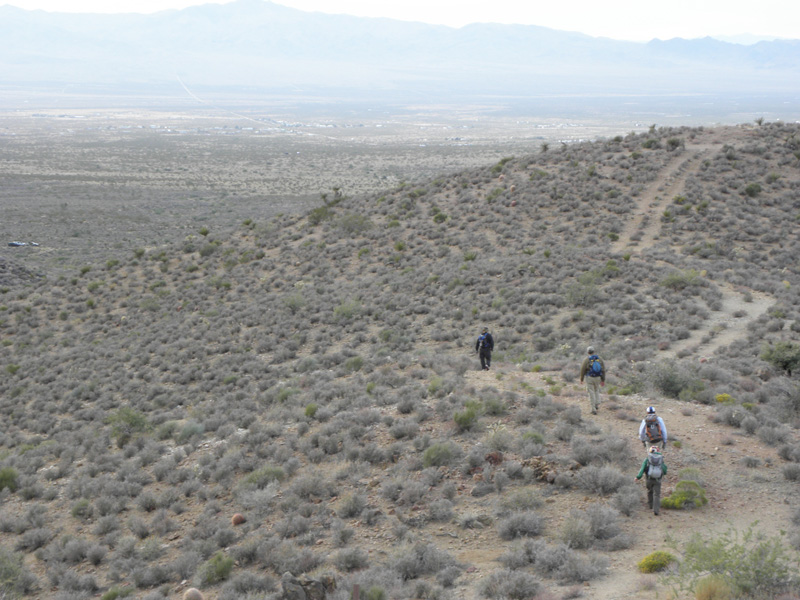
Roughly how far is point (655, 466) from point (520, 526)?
2.14 metres

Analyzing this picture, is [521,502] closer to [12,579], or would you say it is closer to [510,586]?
[510,586]

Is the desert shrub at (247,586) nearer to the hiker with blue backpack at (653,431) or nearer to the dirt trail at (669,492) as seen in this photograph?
the dirt trail at (669,492)

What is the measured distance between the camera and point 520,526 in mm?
9086

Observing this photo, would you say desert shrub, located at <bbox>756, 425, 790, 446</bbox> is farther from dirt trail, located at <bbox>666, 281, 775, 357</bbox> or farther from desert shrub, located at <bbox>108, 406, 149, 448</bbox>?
desert shrub, located at <bbox>108, 406, 149, 448</bbox>

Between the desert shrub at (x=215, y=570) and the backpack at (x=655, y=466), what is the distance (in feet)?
20.4

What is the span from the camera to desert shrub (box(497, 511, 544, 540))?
904 centimetres

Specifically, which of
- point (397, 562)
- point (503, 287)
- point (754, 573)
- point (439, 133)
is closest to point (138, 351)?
point (503, 287)

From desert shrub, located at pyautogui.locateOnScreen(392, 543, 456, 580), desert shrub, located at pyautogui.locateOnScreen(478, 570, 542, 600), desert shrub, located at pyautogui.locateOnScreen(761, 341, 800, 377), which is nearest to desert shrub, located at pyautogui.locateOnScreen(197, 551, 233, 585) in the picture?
desert shrub, located at pyautogui.locateOnScreen(392, 543, 456, 580)

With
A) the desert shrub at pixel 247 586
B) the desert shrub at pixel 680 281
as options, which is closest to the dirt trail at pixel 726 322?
the desert shrub at pixel 680 281

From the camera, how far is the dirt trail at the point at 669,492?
7977mm

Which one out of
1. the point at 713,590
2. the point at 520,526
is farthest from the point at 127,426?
the point at 713,590

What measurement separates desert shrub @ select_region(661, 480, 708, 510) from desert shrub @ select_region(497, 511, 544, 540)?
6.49 ft

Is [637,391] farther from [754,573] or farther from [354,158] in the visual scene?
[354,158]

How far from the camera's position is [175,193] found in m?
70.6
